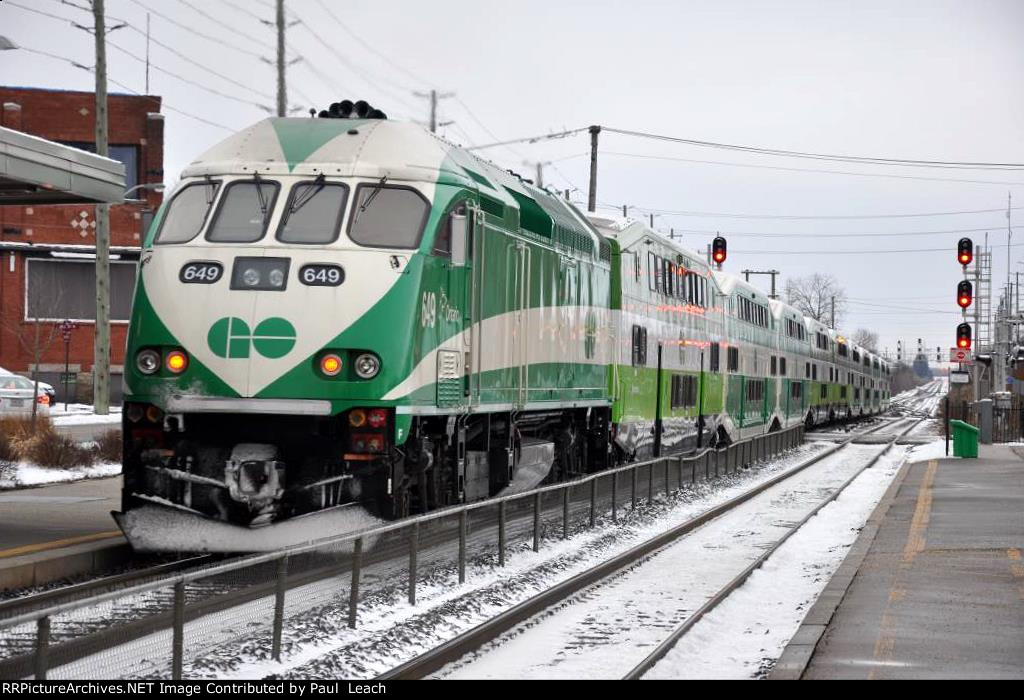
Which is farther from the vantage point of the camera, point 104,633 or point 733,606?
point 733,606

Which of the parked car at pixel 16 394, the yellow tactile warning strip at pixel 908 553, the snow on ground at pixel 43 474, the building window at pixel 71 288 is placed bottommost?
the yellow tactile warning strip at pixel 908 553

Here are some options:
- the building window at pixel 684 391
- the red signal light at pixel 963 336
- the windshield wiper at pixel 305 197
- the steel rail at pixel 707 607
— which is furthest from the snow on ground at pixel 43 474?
the red signal light at pixel 963 336

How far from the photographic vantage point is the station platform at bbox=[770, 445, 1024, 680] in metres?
9.16

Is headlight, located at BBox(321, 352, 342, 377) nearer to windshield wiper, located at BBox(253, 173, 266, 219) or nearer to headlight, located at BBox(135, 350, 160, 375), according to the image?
headlight, located at BBox(135, 350, 160, 375)

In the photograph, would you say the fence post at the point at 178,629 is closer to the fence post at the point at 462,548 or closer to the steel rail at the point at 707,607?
the steel rail at the point at 707,607

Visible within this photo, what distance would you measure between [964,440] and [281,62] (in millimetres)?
20235

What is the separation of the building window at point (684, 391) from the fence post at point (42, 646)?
21174mm

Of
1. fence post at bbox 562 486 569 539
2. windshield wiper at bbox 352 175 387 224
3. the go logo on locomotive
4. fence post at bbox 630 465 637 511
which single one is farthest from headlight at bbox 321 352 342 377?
fence post at bbox 630 465 637 511

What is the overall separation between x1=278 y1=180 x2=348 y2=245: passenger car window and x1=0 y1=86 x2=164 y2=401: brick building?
41.1 m

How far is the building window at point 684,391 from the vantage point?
27203 millimetres
